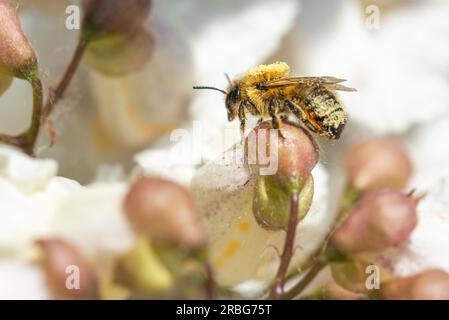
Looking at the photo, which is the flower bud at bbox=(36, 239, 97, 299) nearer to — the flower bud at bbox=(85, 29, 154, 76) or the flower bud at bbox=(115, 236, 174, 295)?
the flower bud at bbox=(115, 236, 174, 295)

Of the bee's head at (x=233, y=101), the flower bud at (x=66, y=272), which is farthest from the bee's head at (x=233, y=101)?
the flower bud at (x=66, y=272)

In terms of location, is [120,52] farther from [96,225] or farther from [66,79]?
[96,225]

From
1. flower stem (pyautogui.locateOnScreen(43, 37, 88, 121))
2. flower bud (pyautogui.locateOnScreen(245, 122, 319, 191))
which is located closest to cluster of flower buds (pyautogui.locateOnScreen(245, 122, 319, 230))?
flower bud (pyautogui.locateOnScreen(245, 122, 319, 191))

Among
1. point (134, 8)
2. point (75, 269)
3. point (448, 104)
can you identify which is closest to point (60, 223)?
point (75, 269)

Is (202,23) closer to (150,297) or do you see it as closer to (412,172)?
(412,172)

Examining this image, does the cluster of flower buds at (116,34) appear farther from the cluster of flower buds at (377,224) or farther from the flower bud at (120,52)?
the cluster of flower buds at (377,224)

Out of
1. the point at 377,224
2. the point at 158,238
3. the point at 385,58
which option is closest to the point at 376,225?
the point at 377,224
